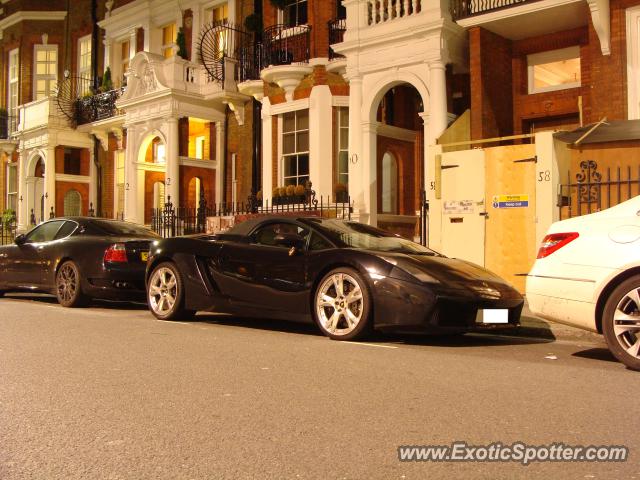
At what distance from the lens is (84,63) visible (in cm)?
2714

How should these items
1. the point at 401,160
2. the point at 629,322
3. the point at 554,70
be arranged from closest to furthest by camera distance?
1. the point at 629,322
2. the point at 554,70
3. the point at 401,160

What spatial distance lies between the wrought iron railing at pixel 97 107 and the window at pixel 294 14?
7471 millimetres

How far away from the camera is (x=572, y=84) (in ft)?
47.5

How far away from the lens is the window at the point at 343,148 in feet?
56.1

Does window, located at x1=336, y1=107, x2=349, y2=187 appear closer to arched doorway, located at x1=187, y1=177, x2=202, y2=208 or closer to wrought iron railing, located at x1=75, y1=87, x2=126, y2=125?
arched doorway, located at x1=187, y1=177, x2=202, y2=208

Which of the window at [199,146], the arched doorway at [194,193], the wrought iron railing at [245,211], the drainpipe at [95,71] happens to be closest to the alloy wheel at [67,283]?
the wrought iron railing at [245,211]

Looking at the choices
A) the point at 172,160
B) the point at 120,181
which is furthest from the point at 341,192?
the point at 120,181

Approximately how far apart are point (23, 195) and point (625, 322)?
2504 centimetres

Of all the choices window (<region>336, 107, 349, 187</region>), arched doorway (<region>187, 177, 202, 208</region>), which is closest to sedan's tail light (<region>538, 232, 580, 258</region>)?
window (<region>336, 107, 349, 187</region>)

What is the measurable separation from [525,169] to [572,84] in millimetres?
4360

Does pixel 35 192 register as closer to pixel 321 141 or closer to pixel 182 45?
pixel 182 45

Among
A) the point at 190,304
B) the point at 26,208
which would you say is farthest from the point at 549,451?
Result: the point at 26,208

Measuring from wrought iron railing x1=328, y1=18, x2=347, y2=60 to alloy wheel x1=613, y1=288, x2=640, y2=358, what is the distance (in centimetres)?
1252

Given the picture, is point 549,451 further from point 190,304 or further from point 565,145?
point 565,145
